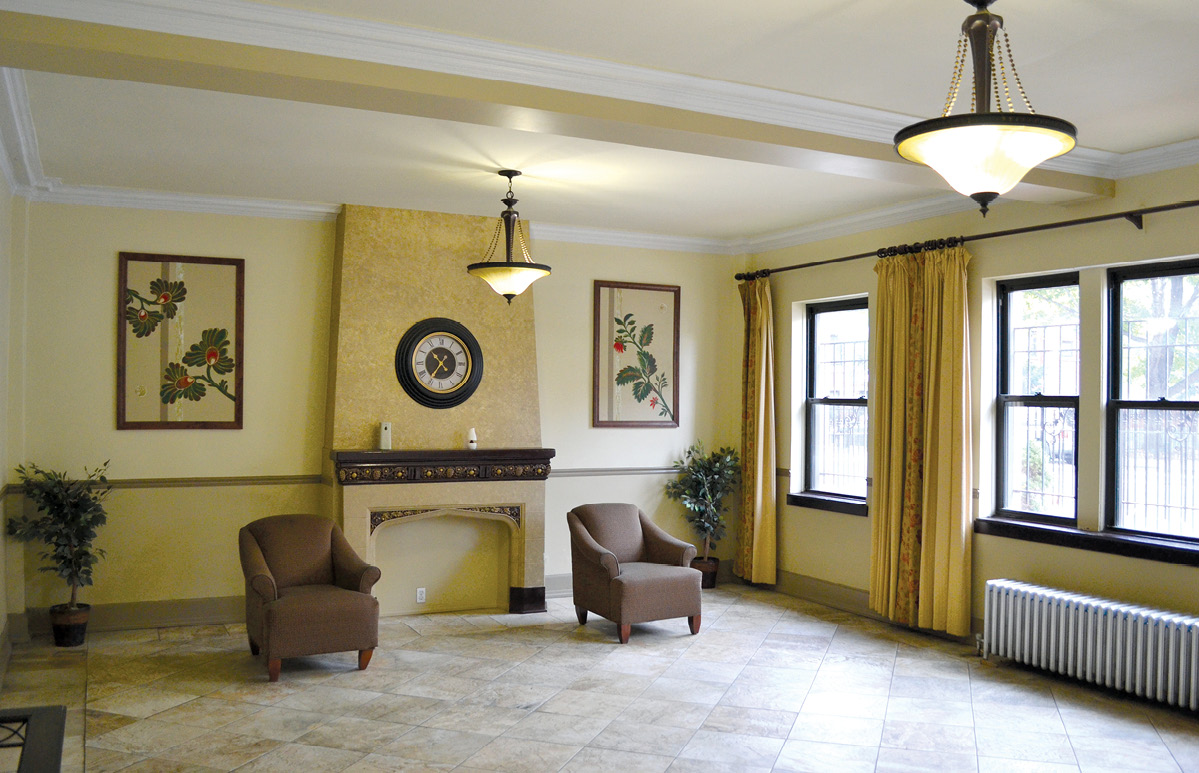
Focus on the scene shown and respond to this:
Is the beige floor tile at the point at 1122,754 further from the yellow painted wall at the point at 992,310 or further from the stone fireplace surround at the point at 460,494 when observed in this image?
the stone fireplace surround at the point at 460,494

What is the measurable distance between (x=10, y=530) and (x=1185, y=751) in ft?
21.8

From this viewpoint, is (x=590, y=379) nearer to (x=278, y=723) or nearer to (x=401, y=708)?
(x=401, y=708)

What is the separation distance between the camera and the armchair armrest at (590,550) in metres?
6.14

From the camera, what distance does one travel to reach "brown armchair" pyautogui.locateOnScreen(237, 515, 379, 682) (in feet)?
16.9

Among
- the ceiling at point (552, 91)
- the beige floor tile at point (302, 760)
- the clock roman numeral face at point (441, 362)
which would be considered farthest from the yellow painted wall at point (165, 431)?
the beige floor tile at point (302, 760)

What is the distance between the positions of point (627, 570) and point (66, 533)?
12.0ft

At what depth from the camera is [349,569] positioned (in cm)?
570

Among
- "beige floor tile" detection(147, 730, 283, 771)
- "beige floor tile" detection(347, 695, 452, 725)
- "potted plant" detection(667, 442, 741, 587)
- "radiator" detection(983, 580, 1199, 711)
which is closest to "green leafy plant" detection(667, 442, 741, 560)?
"potted plant" detection(667, 442, 741, 587)

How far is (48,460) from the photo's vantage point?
623 cm

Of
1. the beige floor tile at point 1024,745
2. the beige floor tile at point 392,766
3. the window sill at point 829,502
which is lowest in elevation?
the beige floor tile at point 392,766

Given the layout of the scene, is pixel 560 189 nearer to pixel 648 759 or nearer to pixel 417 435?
pixel 417 435

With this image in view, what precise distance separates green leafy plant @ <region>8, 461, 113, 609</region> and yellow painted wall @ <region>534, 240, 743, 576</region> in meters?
3.34

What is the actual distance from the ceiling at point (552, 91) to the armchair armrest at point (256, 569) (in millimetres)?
2329

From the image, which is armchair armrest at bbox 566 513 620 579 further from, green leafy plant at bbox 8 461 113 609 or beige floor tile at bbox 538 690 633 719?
green leafy plant at bbox 8 461 113 609
